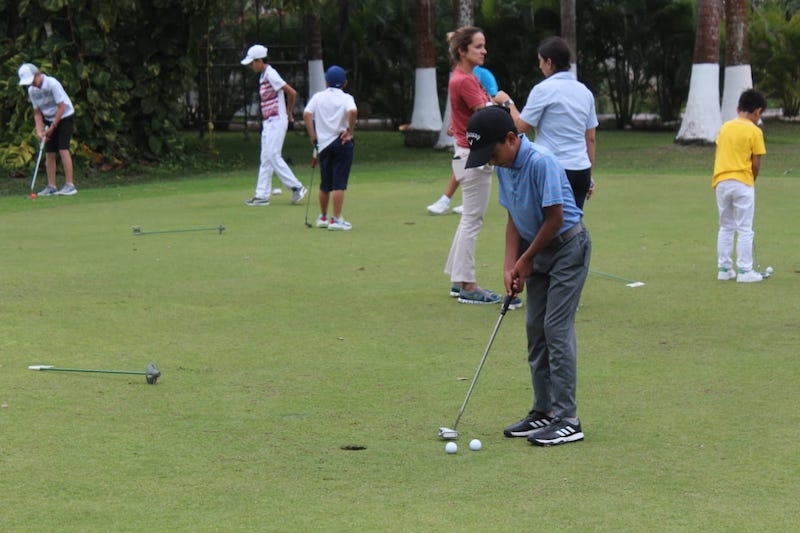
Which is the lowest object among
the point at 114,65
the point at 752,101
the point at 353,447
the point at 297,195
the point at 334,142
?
the point at 297,195

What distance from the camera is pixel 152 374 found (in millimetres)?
7496

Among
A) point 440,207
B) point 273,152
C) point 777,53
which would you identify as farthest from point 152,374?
point 777,53

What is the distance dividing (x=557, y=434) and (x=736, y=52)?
2092 centimetres

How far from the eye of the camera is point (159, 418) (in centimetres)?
681

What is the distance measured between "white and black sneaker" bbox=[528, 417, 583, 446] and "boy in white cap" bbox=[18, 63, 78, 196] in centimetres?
1427

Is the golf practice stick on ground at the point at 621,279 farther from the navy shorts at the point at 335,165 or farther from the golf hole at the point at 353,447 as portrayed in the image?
the golf hole at the point at 353,447

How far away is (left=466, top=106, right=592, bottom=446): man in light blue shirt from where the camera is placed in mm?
6043

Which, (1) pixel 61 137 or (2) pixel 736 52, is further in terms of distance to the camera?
(2) pixel 736 52

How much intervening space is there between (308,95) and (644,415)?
25890 mm

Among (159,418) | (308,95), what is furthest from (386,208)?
(308,95)

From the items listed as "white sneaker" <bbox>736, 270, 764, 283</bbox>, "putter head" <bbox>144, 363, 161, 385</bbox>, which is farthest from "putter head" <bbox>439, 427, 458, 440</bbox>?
"white sneaker" <bbox>736, 270, 764, 283</bbox>

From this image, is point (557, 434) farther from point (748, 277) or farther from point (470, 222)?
point (748, 277)

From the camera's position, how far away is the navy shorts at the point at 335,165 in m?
14.5

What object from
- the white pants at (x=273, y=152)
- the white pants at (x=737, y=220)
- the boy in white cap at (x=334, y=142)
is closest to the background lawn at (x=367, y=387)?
the white pants at (x=737, y=220)
